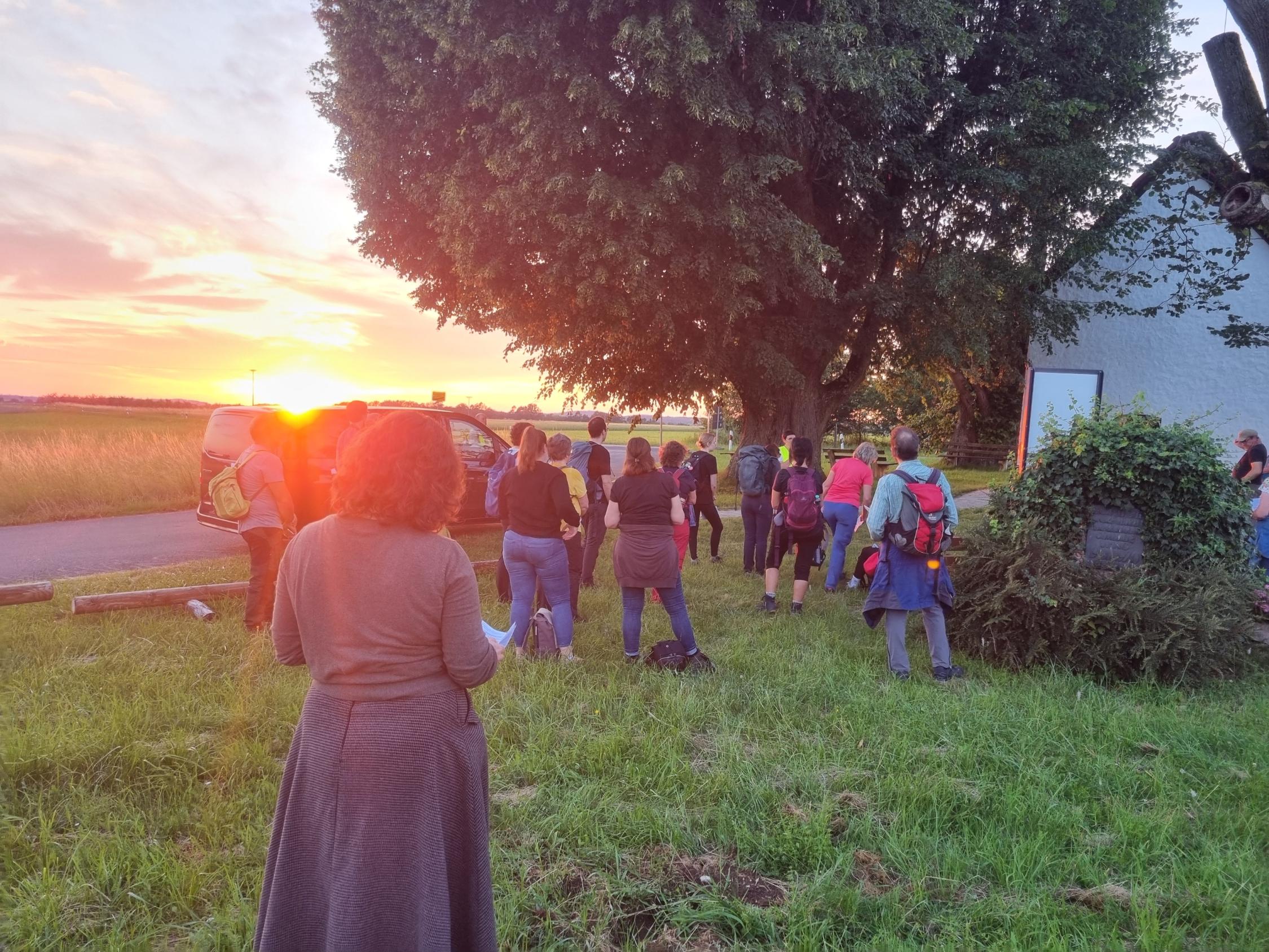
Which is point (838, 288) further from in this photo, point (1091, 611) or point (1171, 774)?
point (1171, 774)

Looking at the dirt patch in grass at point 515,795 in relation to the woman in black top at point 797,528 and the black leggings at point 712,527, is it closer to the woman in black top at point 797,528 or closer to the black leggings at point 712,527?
the woman in black top at point 797,528

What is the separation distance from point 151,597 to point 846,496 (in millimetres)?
7146

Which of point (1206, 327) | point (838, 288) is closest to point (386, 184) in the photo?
point (838, 288)

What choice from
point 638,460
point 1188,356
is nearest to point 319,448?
point 638,460

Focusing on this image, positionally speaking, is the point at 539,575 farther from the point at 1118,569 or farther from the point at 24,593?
the point at 1118,569

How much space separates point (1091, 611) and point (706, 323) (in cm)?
1044

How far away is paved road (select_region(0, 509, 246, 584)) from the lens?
955 centimetres

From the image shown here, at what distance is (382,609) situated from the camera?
219 centimetres

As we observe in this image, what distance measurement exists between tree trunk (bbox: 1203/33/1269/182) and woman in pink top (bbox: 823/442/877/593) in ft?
27.1

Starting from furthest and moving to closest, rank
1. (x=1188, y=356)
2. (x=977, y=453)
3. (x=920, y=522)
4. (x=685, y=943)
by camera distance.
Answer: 1. (x=977, y=453)
2. (x=1188, y=356)
3. (x=920, y=522)
4. (x=685, y=943)

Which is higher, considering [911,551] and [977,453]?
[977,453]

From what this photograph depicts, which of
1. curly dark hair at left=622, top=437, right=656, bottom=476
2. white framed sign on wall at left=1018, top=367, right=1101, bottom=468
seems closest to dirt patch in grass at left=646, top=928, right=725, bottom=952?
curly dark hair at left=622, top=437, right=656, bottom=476

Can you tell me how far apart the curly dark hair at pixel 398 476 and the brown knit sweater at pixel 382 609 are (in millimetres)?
56

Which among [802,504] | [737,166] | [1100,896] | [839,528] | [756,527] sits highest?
[737,166]
